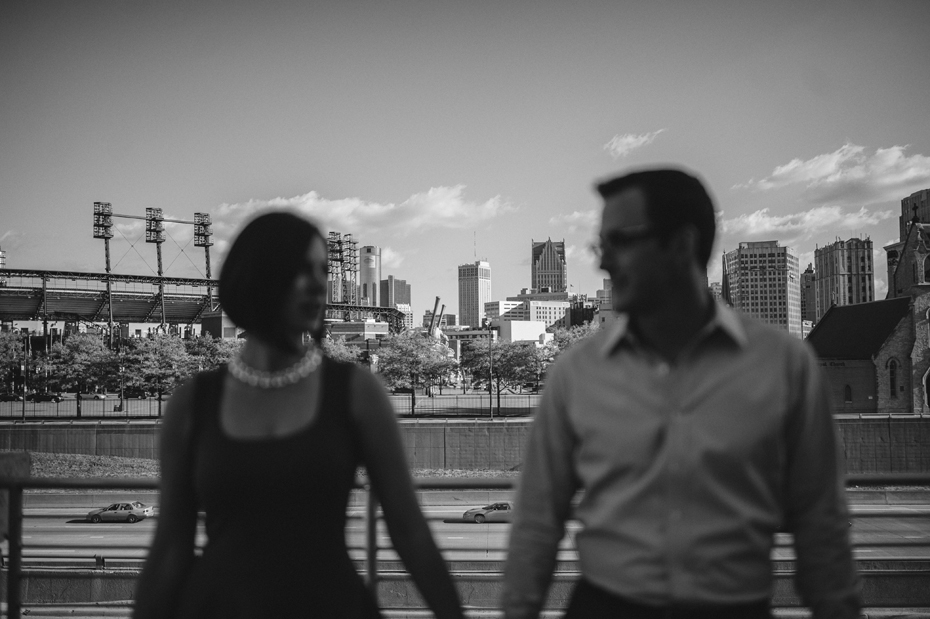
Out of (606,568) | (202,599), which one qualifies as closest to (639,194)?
(606,568)

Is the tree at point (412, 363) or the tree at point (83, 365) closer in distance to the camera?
the tree at point (83, 365)

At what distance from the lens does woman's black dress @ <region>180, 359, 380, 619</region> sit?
170 centimetres

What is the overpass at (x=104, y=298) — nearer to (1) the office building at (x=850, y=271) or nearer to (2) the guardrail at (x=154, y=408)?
(2) the guardrail at (x=154, y=408)

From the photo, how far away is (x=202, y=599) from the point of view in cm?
175

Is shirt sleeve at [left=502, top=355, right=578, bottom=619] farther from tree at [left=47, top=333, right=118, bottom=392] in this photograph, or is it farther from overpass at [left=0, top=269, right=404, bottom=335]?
overpass at [left=0, top=269, right=404, bottom=335]

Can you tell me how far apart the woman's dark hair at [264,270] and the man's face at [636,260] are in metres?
0.84

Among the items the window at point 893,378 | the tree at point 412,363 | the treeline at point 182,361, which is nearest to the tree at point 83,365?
the treeline at point 182,361

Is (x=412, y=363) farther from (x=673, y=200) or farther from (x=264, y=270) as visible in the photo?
(x=673, y=200)

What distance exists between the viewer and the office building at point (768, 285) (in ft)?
505

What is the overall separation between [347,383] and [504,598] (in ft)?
2.40

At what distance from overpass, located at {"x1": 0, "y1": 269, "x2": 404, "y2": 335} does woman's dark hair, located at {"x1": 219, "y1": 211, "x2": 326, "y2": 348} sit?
202 feet

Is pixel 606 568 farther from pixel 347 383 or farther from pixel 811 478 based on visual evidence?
pixel 347 383

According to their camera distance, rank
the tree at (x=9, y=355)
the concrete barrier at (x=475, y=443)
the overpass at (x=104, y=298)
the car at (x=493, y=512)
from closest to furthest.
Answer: the car at (x=493, y=512), the concrete barrier at (x=475, y=443), the tree at (x=9, y=355), the overpass at (x=104, y=298)

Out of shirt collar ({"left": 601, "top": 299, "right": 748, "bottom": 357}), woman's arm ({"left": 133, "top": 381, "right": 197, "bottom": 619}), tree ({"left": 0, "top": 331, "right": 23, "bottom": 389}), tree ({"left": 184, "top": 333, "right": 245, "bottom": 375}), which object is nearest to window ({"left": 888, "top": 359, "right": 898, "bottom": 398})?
tree ({"left": 184, "top": 333, "right": 245, "bottom": 375})
